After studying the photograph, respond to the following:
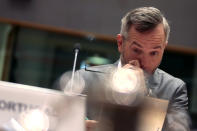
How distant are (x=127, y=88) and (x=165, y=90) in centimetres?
49

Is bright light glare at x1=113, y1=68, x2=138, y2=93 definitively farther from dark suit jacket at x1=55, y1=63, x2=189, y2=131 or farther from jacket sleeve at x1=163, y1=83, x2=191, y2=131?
jacket sleeve at x1=163, y1=83, x2=191, y2=131

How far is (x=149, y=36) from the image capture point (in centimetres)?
146

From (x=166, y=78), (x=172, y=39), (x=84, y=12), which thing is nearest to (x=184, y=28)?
(x=172, y=39)

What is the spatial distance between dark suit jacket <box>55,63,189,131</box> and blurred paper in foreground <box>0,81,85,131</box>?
0.17 feet

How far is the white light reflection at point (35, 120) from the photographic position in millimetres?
1035

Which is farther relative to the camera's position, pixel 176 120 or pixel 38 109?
pixel 176 120

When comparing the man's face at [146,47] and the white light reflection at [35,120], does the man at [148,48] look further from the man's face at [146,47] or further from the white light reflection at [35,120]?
the white light reflection at [35,120]

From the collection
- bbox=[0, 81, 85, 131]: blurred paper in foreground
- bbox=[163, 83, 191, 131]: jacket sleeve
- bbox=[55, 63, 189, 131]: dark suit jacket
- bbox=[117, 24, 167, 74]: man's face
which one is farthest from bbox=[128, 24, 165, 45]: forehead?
bbox=[0, 81, 85, 131]: blurred paper in foreground

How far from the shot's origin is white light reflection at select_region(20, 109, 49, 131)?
104 cm

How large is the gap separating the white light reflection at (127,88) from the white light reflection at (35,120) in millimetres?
167

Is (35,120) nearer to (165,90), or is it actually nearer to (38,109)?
(38,109)

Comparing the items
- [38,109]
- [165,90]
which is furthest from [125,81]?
[165,90]

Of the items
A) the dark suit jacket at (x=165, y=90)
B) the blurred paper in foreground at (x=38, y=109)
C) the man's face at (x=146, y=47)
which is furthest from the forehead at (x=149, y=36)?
the blurred paper in foreground at (x=38, y=109)

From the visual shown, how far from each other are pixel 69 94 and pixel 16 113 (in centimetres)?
13
